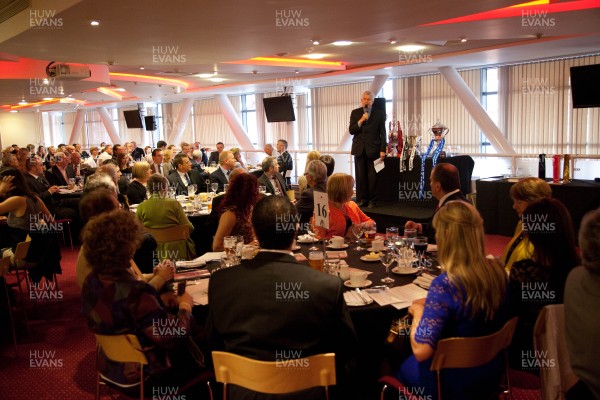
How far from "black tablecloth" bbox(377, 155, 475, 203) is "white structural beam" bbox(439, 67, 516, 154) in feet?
13.0

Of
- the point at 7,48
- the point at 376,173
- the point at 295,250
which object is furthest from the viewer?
the point at 376,173

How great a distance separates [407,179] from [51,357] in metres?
5.53

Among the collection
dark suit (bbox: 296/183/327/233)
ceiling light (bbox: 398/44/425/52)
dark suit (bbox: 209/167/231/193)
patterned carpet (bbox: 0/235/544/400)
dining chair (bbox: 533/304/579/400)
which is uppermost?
ceiling light (bbox: 398/44/425/52)

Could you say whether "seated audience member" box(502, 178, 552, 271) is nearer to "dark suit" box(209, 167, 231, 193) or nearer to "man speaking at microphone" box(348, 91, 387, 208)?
"man speaking at microphone" box(348, 91, 387, 208)

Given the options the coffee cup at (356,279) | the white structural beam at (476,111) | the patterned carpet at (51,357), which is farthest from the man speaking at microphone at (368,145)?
the coffee cup at (356,279)

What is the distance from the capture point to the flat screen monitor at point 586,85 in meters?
7.29

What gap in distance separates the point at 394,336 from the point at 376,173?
226 inches

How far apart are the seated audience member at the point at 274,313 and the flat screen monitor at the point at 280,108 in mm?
11334

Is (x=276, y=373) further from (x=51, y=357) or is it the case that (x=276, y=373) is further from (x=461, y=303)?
(x=51, y=357)

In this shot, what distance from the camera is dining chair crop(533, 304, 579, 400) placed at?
7.47 ft

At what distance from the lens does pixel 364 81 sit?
1448 cm

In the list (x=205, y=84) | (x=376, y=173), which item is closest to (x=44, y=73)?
(x=205, y=84)

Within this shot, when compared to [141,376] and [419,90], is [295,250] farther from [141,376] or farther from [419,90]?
[419,90]

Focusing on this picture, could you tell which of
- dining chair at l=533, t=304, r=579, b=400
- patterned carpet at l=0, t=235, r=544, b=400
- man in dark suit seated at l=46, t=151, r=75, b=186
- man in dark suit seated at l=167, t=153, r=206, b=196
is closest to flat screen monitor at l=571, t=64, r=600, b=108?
man in dark suit seated at l=167, t=153, r=206, b=196
